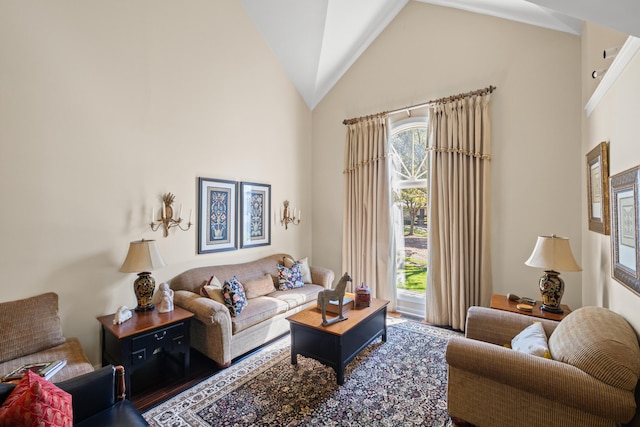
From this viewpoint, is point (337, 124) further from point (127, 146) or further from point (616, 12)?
point (616, 12)

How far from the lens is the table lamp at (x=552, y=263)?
2564 millimetres

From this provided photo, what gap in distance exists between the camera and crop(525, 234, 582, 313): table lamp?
8.41 feet

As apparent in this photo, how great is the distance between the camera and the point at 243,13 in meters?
4.01

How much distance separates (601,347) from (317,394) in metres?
1.90

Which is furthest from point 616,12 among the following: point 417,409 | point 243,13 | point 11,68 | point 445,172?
point 243,13

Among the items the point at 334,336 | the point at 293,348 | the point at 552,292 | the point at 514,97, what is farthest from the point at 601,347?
the point at 514,97

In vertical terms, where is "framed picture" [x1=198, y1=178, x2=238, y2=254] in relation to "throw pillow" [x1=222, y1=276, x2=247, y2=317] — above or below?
above

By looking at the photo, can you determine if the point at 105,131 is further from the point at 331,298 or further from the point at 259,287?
the point at 331,298

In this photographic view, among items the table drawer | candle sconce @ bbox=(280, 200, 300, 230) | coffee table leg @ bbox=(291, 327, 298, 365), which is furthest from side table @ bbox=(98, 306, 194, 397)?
candle sconce @ bbox=(280, 200, 300, 230)

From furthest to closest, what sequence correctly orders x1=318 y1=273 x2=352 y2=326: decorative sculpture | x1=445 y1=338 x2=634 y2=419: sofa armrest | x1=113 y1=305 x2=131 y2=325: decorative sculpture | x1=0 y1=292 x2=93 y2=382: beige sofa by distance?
1. x1=318 y1=273 x2=352 y2=326: decorative sculpture
2. x1=113 y1=305 x2=131 y2=325: decorative sculpture
3. x1=0 y1=292 x2=93 y2=382: beige sofa
4. x1=445 y1=338 x2=634 y2=419: sofa armrest

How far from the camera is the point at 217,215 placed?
3.74 m

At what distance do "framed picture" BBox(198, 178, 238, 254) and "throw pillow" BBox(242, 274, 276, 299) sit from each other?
594 mm

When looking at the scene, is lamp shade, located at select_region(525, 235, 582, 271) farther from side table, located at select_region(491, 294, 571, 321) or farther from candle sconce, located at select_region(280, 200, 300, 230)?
candle sconce, located at select_region(280, 200, 300, 230)

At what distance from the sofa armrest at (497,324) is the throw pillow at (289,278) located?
2.26m
